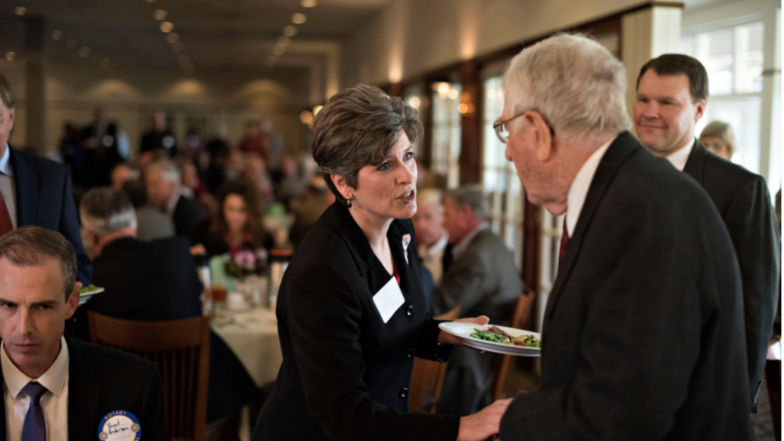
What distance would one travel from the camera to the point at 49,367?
5.25 ft

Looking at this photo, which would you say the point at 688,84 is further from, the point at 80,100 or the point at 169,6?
the point at 80,100

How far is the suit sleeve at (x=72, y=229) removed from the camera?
233cm

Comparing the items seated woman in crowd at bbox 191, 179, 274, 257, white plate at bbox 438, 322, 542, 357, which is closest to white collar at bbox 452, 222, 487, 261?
seated woman in crowd at bbox 191, 179, 274, 257

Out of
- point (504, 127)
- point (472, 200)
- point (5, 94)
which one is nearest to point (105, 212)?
point (5, 94)

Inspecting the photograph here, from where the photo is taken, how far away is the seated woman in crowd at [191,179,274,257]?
4645 millimetres

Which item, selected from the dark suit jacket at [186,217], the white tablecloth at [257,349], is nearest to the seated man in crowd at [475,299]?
the white tablecloth at [257,349]

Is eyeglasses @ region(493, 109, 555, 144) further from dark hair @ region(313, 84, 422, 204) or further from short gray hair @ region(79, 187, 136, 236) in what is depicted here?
short gray hair @ region(79, 187, 136, 236)

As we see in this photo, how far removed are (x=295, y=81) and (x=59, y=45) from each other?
8285 mm

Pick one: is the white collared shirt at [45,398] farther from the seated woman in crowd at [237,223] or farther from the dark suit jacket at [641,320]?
the seated woman in crowd at [237,223]

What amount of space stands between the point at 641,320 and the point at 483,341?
2.00 feet

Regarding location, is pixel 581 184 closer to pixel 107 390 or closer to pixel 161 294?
pixel 107 390

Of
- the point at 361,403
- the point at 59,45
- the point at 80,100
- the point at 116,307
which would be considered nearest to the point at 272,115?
the point at 80,100

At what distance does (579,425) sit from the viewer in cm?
101

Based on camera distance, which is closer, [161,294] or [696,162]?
[696,162]
